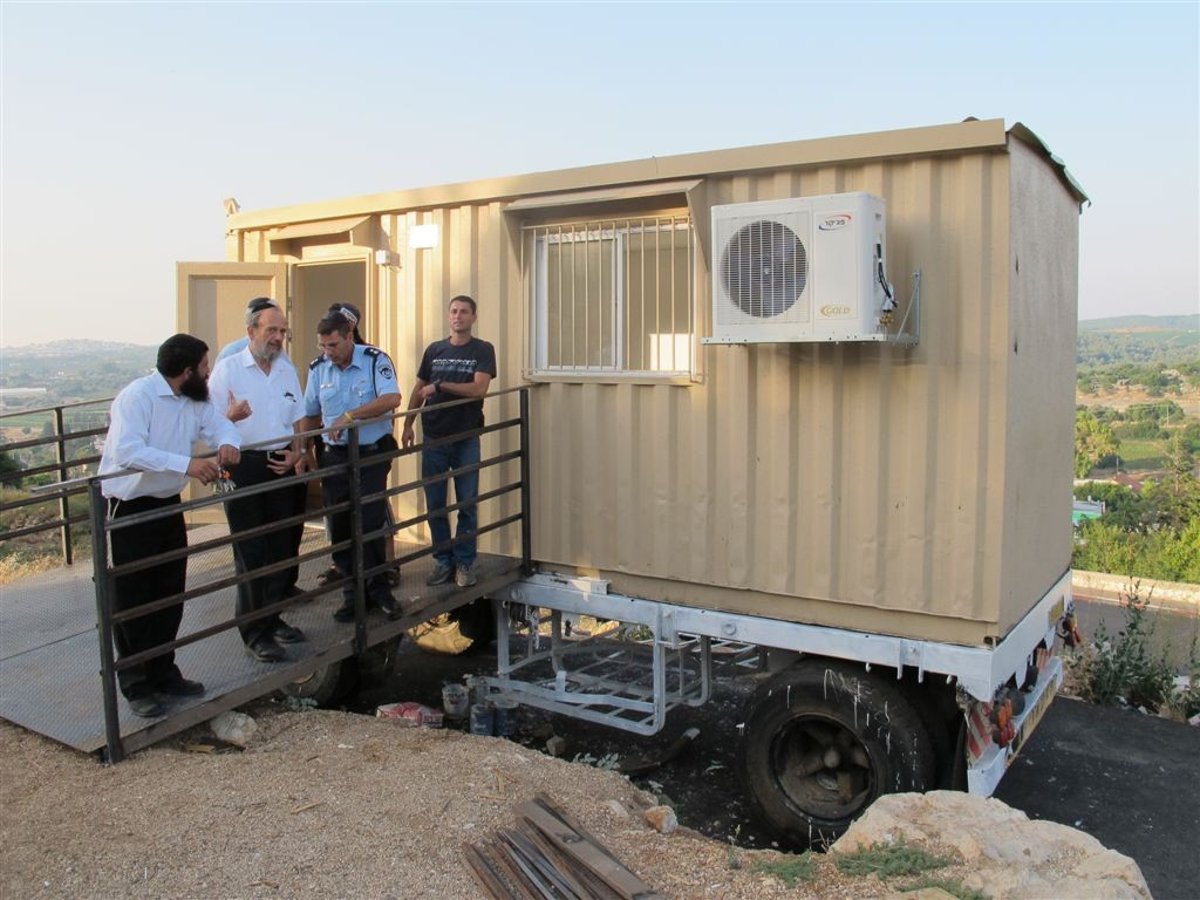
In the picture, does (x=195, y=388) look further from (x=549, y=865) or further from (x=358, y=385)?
(x=549, y=865)

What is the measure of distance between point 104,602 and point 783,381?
341cm

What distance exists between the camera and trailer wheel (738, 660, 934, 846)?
16.1ft

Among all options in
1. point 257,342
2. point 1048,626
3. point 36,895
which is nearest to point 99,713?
point 36,895

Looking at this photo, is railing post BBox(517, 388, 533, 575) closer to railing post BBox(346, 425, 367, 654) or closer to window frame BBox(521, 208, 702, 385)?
window frame BBox(521, 208, 702, 385)

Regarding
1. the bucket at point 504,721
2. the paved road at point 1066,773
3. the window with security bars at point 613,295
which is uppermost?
the window with security bars at point 613,295

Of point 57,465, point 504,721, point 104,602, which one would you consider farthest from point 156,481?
point 504,721

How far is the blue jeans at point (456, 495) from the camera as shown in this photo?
6074 millimetres

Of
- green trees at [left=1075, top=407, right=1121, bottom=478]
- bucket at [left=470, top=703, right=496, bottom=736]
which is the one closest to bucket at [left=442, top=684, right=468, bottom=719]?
bucket at [left=470, top=703, right=496, bottom=736]

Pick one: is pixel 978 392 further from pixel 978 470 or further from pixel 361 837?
pixel 361 837

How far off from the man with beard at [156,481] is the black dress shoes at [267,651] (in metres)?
0.38

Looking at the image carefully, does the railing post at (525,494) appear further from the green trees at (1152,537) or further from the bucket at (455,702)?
the green trees at (1152,537)

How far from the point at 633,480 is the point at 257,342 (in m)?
2.25

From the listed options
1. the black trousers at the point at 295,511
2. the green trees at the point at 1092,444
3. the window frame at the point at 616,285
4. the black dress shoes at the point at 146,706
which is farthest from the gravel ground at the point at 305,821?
the green trees at the point at 1092,444

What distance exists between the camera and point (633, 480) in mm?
5938
